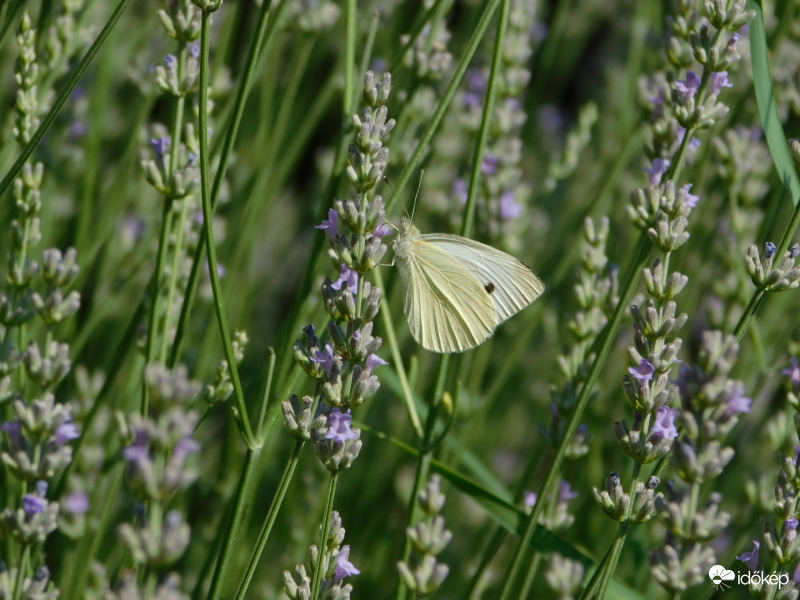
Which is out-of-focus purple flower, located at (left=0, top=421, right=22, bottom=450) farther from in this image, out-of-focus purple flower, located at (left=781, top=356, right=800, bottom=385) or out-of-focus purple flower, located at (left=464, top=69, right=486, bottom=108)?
out-of-focus purple flower, located at (left=464, top=69, right=486, bottom=108)

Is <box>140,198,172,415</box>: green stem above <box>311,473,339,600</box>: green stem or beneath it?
above

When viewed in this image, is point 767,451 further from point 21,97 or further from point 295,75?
point 21,97

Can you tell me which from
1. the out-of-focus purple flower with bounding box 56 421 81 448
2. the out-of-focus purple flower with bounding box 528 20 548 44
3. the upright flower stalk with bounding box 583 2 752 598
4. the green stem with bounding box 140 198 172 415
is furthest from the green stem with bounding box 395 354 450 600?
the out-of-focus purple flower with bounding box 528 20 548 44

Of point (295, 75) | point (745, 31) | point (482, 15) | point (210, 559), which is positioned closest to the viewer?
point (482, 15)

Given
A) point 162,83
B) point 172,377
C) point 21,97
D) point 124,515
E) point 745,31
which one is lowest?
point 124,515

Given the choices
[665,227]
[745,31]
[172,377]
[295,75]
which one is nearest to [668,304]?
[665,227]

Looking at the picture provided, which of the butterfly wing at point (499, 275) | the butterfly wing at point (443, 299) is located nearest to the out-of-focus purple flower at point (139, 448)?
the butterfly wing at point (443, 299)
